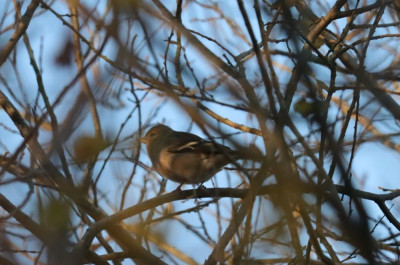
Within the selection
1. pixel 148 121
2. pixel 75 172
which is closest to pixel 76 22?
→ pixel 148 121

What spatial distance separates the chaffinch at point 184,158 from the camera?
5.54 meters

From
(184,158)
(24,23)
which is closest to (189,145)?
(184,158)

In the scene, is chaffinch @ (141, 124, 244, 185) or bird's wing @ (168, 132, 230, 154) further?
bird's wing @ (168, 132, 230, 154)

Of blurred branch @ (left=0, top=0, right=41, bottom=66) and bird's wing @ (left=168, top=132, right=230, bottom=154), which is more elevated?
bird's wing @ (left=168, top=132, right=230, bottom=154)

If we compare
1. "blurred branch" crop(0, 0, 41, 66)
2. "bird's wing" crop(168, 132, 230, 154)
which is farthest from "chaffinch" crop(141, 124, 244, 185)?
"blurred branch" crop(0, 0, 41, 66)

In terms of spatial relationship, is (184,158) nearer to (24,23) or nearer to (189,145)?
(189,145)

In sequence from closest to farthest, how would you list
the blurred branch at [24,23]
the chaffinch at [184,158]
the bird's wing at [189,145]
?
the blurred branch at [24,23] < the chaffinch at [184,158] < the bird's wing at [189,145]

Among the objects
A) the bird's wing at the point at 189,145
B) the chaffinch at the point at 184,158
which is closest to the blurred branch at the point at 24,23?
the chaffinch at the point at 184,158

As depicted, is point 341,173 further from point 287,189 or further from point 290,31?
point 290,31

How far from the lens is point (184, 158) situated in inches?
228

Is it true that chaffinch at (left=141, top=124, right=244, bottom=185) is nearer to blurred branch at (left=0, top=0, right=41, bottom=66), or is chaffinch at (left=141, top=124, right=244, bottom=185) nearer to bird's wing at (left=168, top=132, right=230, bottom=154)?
bird's wing at (left=168, top=132, right=230, bottom=154)

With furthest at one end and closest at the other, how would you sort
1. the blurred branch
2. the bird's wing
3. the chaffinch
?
1. the bird's wing
2. the chaffinch
3. the blurred branch

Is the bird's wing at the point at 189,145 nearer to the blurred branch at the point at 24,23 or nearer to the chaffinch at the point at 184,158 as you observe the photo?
the chaffinch at the point at 184,158

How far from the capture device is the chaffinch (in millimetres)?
5535
